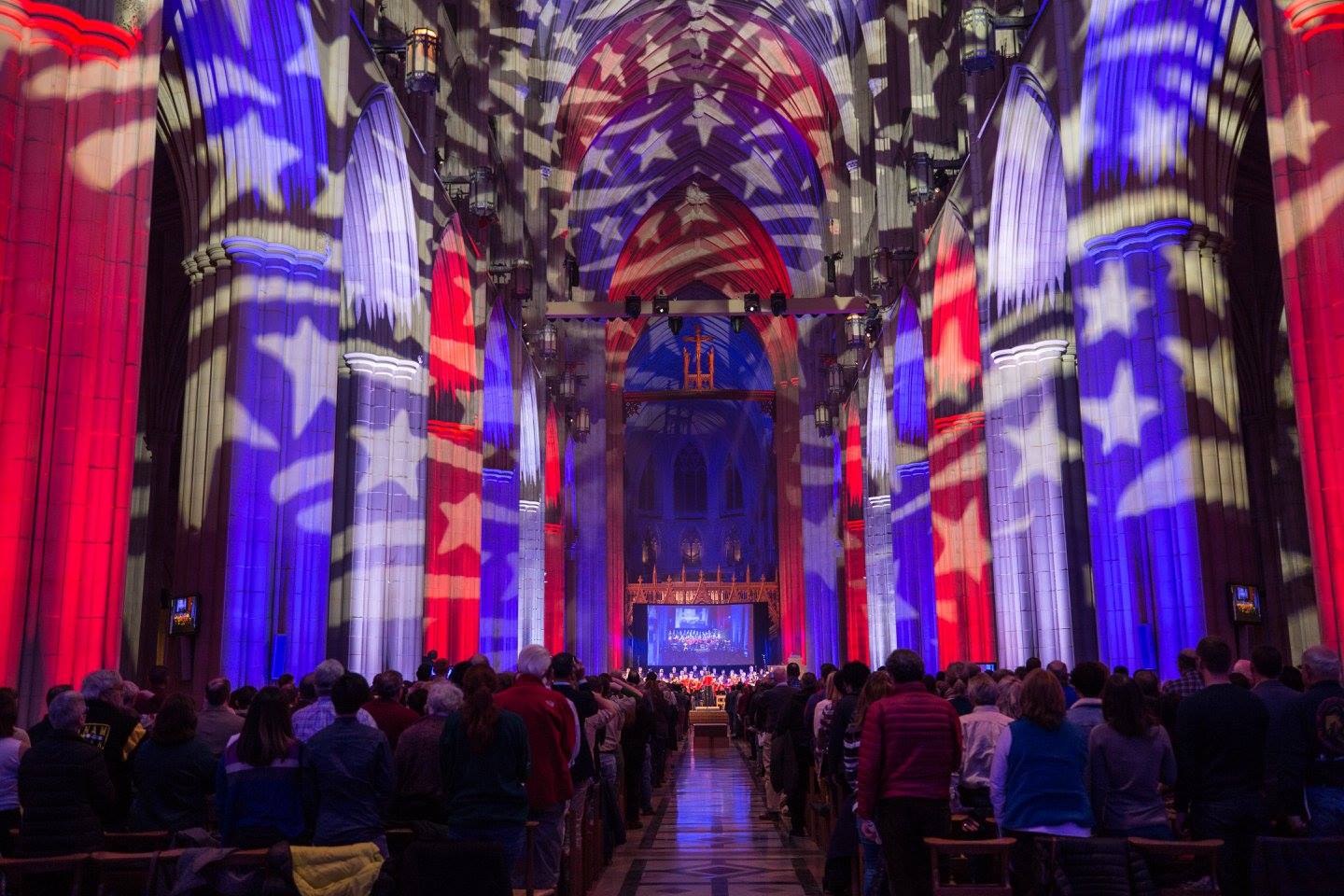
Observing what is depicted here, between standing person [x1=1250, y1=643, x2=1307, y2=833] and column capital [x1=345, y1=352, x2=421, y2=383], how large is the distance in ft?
39.9

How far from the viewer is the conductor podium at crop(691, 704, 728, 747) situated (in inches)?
1161

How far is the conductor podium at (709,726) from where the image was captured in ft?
96.7

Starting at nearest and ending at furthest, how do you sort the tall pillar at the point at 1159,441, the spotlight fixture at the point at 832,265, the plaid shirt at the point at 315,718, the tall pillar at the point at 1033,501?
the plaid shirt at the point at 315,718 < the tall pillar at the point at 1159,441 < the tall pillar at the point at 1033,501 < the spotlight fixture at the point at 832,265

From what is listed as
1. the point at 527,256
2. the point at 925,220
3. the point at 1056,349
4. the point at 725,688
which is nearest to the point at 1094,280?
the point at 1056,349

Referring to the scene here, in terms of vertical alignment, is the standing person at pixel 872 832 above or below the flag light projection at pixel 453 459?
below

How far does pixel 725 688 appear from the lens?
38156 millimetres

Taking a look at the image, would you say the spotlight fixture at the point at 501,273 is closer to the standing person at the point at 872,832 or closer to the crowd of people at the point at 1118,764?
the standing person at the point at 872,832

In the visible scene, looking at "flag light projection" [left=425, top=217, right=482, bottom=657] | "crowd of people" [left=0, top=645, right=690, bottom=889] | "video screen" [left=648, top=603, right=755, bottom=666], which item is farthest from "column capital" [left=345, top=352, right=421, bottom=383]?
"video screen" [left=648, top=603, right=755, bottom=666]

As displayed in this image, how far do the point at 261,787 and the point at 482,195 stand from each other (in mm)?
15176

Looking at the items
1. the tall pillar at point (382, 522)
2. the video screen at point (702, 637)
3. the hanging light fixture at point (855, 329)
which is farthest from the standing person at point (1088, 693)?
the video screen at point (702, 637)

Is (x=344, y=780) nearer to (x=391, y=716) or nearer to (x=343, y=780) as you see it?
(x=343, y=780)

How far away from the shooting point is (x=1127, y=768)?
5.05 m

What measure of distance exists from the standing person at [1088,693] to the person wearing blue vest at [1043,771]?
0.57 m

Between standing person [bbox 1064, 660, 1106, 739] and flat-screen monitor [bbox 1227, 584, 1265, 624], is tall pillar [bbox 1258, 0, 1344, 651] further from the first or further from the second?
flat-screen monitor [bbox 1227, 584, 1265, 624]
